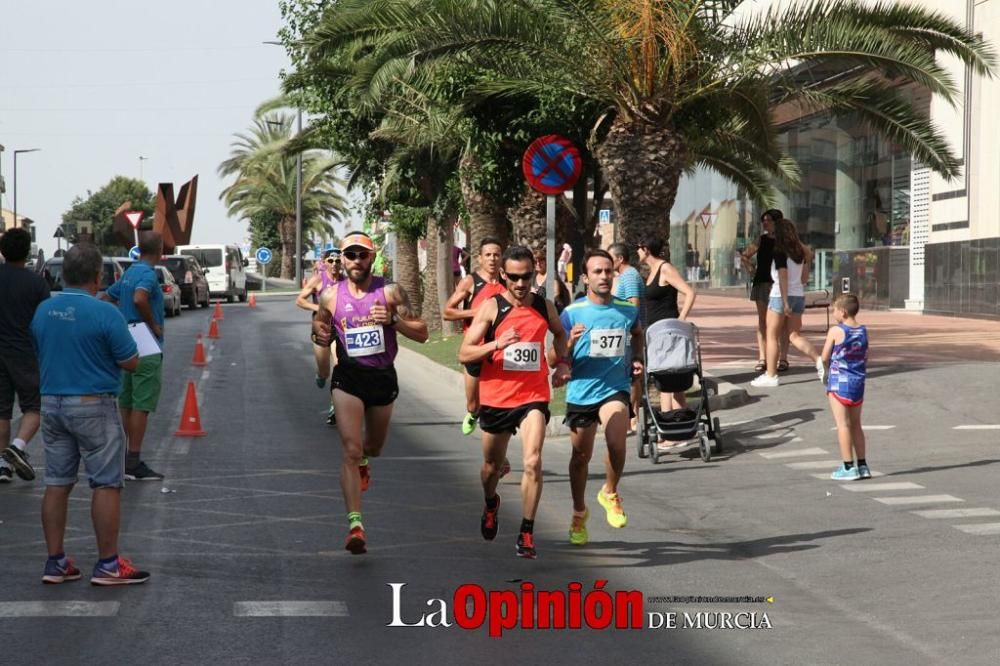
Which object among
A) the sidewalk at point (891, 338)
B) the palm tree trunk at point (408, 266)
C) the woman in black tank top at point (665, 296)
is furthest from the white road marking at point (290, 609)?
the palm tree trunk at point (408, 266)

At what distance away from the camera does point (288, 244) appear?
8856 centimetres

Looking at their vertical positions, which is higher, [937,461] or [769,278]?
[769,278]

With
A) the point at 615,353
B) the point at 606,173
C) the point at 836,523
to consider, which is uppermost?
the point at 606,173

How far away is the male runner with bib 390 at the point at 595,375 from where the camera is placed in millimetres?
9609

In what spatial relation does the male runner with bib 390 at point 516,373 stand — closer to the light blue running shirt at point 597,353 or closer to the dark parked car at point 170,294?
the light blue running shirt at point 597,353

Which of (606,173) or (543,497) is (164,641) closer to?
(543,497)

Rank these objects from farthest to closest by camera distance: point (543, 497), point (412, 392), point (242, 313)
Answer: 1. point (242, 313)
2. point (412, 392)
3. point (543, 497)

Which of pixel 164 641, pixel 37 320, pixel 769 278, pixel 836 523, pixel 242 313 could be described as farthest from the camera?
pixel 242 313

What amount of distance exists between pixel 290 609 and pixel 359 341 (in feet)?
7.07

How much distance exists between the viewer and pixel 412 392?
2145 cm

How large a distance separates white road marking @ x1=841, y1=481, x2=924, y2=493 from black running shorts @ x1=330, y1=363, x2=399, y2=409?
→ 14.4 feet

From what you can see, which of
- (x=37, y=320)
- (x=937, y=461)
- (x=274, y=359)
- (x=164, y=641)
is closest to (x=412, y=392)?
(x=274, y=359)

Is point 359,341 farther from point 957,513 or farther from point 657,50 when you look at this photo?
point 657,50

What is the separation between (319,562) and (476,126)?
616 inches
